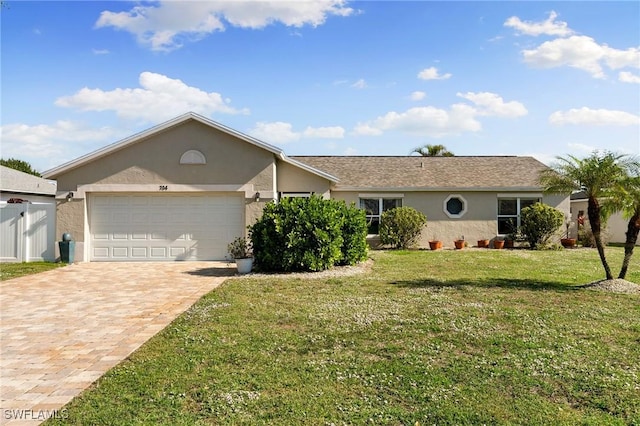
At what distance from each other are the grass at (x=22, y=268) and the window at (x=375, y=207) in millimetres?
12587

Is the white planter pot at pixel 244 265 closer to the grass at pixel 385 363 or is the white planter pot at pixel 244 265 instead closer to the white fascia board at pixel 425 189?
the grass at pixel 385 363

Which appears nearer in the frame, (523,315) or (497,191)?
(523,315)

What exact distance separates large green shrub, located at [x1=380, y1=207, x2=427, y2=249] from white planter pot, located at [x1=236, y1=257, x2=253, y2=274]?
8367 millimetres

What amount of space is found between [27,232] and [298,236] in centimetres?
1063

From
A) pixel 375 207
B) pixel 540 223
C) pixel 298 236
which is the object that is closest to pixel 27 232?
pixel 298 236

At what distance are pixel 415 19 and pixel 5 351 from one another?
43.9 feet

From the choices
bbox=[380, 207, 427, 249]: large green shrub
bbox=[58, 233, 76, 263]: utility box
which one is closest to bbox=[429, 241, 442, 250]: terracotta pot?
bbox=[380, 207, 427, 249]: large green shrub

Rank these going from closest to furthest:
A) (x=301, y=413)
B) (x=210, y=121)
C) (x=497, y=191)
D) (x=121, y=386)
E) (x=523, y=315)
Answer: (x=301, y=413), (x=121, y=386), (x=523, y=315), (x=210, y=121), (x=497, y=191)

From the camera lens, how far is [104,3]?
12.5m

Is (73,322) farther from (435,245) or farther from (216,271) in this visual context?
(435,245)

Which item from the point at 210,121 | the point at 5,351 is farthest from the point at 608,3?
the point at 5,351

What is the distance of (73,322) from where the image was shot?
24.5 ft

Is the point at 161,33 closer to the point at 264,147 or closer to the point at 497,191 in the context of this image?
the point at 264,147

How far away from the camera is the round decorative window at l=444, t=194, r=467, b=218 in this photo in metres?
20.8
